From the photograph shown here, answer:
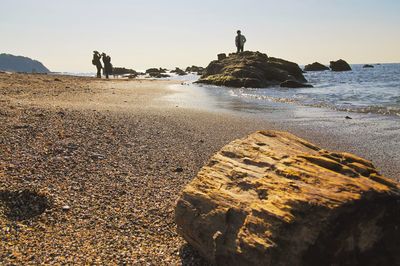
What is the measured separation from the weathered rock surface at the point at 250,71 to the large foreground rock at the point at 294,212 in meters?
33.6

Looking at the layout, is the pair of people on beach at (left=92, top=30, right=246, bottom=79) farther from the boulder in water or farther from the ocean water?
the ocean water

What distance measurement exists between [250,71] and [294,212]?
3826cm

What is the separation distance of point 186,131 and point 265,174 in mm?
6875

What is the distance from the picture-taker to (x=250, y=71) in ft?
132

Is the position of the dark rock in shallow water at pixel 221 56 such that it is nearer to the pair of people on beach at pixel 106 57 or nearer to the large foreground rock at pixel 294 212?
the pair of people on beach at pixel 106 57

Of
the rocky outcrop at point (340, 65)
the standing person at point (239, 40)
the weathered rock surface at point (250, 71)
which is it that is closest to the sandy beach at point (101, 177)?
the weathered rock surface at point (250, 71)

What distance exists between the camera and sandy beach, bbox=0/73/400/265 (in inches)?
167

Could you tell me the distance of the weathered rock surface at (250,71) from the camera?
126ft

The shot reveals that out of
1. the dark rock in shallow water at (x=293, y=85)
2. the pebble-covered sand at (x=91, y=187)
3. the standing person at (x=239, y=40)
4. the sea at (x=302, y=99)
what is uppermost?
the standing person at (x=239, y=40)

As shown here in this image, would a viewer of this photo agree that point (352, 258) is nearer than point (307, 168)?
Yes

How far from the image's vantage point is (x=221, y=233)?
368cm

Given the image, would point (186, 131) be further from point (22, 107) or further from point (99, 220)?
point (99, 220)

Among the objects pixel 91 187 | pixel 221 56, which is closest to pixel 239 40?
pixel 221 56

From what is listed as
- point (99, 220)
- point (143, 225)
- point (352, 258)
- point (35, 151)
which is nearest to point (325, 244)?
point (352, 258)
